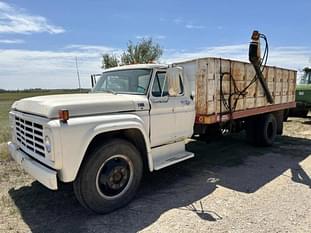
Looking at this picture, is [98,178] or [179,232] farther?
[98,178]

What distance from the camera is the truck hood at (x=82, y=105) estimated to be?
347cm

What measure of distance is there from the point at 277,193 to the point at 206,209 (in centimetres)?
141

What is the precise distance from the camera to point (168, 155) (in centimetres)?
498

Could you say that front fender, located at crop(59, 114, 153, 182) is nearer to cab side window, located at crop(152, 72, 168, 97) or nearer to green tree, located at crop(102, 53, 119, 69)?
cab side window, located at crop(152, 72, 168, 97)

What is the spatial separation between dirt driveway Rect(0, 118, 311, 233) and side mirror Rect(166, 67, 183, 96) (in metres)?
1.67

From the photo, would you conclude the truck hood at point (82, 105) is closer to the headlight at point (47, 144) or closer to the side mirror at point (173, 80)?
the headlight at point (47, 144)

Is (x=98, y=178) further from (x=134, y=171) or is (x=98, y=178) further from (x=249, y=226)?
(x=249, y=226)

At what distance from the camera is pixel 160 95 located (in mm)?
4688

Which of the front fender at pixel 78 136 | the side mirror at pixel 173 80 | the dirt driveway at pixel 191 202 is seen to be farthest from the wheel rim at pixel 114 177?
the side mirror at pixel 173 80

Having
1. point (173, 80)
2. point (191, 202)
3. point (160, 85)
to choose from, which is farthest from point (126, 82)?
point (191, 202)

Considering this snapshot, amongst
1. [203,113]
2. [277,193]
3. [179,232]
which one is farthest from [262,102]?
[179,232]

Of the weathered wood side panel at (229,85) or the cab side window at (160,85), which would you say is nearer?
the cab side window at (160,85)

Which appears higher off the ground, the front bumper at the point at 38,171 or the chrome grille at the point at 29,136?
the chrome grille at the point at 29,136

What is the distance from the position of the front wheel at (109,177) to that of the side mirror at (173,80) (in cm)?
128
